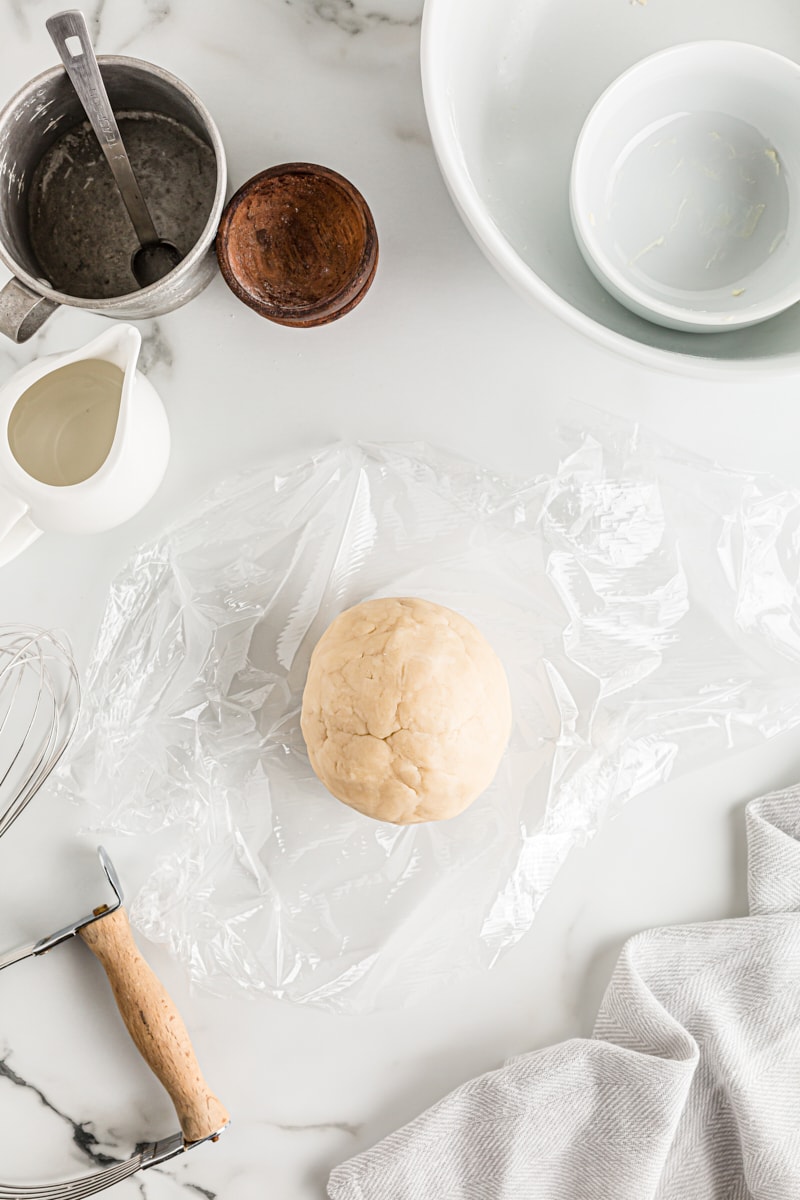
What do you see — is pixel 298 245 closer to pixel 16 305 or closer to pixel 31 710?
pixel 16 305

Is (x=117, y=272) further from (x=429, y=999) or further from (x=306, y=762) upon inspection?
(x=429, y=999)

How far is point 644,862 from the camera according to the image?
2.57 feet

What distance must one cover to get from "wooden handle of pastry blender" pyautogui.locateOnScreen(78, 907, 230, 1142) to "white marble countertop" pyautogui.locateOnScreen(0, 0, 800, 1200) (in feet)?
0.14

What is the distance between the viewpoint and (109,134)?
610mm

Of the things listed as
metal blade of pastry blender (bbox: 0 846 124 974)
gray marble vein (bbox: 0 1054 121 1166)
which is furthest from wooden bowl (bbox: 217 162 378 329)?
gray marble vein (bbox: 0 1054 121 1166)

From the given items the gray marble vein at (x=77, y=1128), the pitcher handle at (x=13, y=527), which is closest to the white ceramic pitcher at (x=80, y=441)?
the pitcher handle at (x=13, y=527)

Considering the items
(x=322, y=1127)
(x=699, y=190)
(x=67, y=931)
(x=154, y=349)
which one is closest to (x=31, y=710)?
(x=67, y=931)

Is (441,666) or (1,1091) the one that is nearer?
(441,666)

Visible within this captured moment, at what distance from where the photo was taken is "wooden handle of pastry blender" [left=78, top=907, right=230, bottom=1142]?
2.37ft

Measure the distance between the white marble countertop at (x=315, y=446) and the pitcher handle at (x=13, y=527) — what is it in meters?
0.08

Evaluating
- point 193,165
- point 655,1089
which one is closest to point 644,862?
point 655,1089

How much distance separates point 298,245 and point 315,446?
16cm

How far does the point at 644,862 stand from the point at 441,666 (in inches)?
11.4

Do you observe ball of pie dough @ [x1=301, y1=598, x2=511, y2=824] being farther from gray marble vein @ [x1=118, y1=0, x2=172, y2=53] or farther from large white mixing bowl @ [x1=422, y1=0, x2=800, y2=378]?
gray marble vein @ [x1=118, y1=0, x2=172, y2=53]
